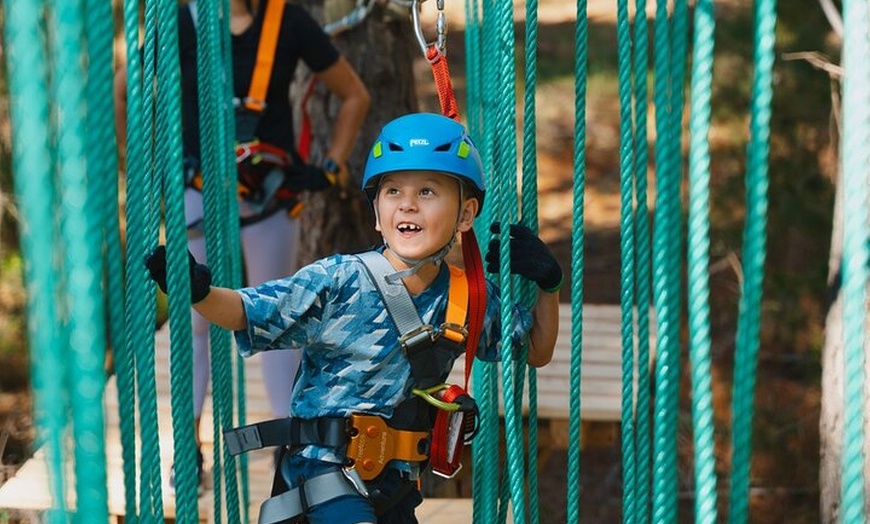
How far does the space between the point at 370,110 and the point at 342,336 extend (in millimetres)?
2375

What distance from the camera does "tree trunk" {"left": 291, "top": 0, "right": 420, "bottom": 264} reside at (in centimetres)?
443

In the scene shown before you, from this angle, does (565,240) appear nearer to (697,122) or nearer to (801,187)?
(801,187)

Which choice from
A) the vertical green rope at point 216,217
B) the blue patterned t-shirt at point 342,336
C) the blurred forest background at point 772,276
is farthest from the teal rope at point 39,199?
the blurred forest background at point 772,276

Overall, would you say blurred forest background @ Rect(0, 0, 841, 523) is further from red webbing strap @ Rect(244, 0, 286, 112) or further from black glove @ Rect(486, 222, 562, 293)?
black glove @ Rect(486, 222, 562, 293)

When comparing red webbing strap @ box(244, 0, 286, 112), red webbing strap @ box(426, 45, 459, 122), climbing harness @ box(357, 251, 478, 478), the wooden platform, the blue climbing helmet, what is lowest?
the wooden platform

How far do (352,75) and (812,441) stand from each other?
302 centimetres

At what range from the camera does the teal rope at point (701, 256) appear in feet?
5.20

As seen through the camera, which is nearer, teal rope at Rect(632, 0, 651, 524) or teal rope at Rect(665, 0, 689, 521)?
teal rope at Rect(665, 0, 689, 521)

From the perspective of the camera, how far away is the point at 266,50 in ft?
10.6

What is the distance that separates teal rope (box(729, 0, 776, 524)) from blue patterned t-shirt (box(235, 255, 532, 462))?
71 centimetres

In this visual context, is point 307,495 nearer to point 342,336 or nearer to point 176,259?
point 342,336

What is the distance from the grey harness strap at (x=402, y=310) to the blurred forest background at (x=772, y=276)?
3242mm

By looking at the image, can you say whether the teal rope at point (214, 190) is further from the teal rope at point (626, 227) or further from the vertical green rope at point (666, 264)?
the vertical green rope at point (666, 264)

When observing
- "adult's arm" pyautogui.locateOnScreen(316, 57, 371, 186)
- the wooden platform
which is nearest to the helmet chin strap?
the wooden platform
